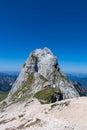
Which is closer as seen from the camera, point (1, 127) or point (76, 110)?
point (76, 110)

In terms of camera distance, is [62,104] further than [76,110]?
Yes

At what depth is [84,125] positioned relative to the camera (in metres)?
51.5

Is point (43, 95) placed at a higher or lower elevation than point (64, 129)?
higher

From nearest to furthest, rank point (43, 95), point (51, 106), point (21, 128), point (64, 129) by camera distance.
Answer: point (64, 129) < point (21, 128) < point (51, 106) < point (43, 95)

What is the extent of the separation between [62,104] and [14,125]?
13.0m

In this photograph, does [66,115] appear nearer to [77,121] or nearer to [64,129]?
[77,121]

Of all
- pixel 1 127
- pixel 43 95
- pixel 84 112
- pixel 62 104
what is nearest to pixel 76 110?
pixel 84 112

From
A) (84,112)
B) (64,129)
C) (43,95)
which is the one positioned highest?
(43,95)

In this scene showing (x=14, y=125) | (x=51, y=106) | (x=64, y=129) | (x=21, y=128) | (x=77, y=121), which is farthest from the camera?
(x=51, y=106)

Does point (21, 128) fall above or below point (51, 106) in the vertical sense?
below

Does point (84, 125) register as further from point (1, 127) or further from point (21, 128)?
point (1, 127)

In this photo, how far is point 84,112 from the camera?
60094mm

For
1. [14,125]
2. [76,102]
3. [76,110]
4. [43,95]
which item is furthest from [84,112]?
[43,95]

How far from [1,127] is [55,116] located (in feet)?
53.7
